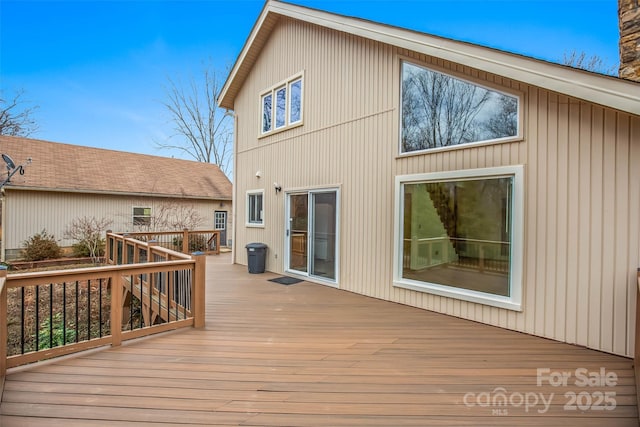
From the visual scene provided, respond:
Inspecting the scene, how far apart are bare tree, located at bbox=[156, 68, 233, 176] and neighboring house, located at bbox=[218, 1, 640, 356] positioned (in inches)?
574

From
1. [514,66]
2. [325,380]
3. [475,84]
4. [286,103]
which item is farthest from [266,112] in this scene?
[325,380]

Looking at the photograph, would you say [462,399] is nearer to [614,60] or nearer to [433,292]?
[433,292]

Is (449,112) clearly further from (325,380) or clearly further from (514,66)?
(325,380)

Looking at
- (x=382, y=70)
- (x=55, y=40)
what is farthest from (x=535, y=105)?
(x=55, y=40)

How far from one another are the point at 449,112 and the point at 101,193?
537 inches

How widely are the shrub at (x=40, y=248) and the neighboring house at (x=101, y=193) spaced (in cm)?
42

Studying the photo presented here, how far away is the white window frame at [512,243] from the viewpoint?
3.74 m

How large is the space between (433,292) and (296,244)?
10.6 ft

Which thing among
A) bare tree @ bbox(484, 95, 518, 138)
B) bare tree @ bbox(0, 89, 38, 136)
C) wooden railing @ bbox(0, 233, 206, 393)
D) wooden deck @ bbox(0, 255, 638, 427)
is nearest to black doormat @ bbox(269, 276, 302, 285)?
wooden railing @ bbox(0, 233, 206, 393)

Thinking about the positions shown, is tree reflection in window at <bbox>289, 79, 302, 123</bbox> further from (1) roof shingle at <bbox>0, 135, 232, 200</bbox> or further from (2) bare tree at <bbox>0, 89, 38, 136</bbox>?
(2) bare tree at <bbox>0, 89, 38, 136</bbox>

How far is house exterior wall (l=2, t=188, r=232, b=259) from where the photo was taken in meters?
10.9

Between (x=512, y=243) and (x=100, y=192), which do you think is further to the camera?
(x=100, y=192)

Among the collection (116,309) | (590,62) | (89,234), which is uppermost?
(590,62)

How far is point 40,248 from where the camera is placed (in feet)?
34.9
